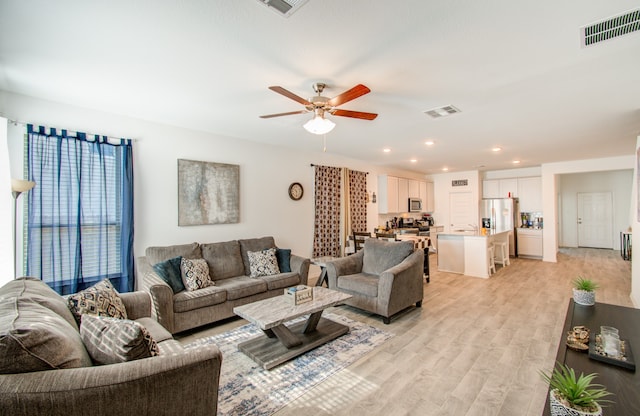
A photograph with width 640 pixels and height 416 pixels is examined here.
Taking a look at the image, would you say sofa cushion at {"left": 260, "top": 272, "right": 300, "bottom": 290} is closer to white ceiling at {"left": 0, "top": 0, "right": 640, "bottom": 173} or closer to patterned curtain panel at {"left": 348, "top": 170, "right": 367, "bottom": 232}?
white ceiling at {"left": 0, "top": 0, "right": 640, "bottom": 173}

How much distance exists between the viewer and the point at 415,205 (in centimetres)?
824

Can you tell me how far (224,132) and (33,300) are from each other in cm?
312

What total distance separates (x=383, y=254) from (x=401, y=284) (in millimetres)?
656

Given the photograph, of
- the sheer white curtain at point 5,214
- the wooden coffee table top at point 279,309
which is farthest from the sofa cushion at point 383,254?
the sheer white curtain at point 5,214

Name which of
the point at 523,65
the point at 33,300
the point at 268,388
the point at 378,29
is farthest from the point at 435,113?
the point at 33,300

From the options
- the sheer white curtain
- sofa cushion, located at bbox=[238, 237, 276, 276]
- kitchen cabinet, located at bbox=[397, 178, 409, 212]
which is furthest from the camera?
kitchen cabinet, located at bbox=[397, 178, 409, 212]

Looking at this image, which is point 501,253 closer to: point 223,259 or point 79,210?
point 223,259

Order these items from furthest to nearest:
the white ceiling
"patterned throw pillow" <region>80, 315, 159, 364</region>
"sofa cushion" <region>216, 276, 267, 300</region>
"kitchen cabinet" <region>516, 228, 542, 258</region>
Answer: "kitchen cabinet" <region>516, 228, 542, 258</region> < "sofa cushion" <region>216, 276, 267, 300</region> < the white ceiling < "patterned throw pillow" <region>80, 315, 159, 364</region>

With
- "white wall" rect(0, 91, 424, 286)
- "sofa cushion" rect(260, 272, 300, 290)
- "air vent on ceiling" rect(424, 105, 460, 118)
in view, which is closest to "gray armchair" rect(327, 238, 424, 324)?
"sofa cushion" rect(260, 272, 300, 290)

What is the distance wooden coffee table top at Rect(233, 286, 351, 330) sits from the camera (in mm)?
2439

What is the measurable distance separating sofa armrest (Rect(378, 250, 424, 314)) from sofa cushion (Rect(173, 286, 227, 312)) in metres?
1.94

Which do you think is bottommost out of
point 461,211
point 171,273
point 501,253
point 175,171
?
point 501,253

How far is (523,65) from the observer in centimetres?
227

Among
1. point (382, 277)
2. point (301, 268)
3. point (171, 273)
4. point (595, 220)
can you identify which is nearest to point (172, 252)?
point (171, 273)
